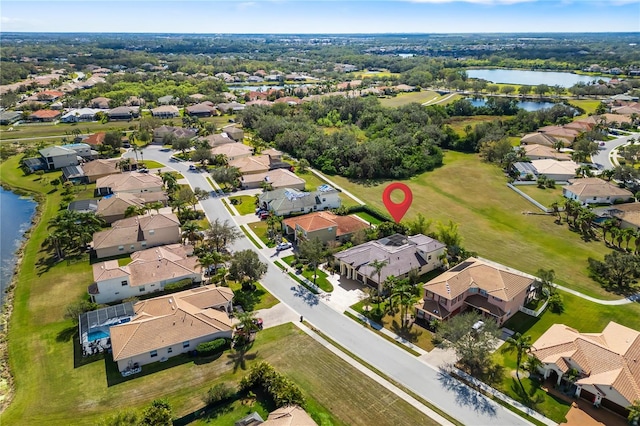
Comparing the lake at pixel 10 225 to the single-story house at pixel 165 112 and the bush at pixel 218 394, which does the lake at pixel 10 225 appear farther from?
the single-story house at pixel 165 112

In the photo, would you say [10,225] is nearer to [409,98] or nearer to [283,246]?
[283,246]

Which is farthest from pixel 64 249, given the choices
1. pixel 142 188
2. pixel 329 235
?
pixel 329 235

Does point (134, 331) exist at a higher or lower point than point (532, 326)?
higher

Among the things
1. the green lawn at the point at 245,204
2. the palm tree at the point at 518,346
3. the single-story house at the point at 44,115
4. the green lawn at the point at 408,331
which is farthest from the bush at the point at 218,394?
the single-story house at the point at 44,115

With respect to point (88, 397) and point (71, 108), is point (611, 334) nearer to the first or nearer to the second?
point (88, 397)

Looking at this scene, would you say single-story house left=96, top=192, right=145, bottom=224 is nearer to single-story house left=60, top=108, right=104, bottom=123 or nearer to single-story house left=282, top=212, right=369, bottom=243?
single-story house left=282, top=212, right=369, bottom=243

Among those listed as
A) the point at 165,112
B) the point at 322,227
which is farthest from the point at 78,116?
the point at 322,227

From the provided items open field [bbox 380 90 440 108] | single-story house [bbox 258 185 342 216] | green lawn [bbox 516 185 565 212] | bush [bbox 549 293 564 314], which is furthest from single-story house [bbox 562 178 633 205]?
open field [bbox 380 90 440 108]
